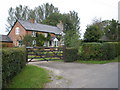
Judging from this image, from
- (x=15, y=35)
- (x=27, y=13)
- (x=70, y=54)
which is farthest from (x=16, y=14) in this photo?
(x=70, y=54)

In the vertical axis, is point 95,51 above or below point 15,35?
below

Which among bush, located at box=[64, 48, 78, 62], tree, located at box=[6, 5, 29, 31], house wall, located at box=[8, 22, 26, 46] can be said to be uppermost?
tree, located at box=[6, 5, 29, 31]

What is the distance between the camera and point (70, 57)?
1101 centimetres

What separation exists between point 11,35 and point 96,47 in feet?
A: 82.0

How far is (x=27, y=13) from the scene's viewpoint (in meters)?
47.9

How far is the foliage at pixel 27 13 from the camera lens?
45281 millimetres

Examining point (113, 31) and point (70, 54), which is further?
point (113, 31)

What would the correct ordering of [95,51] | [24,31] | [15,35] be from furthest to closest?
[15,35] < [24,31] < [95,51]

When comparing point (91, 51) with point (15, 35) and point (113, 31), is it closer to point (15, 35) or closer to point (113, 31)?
point (15, 35)

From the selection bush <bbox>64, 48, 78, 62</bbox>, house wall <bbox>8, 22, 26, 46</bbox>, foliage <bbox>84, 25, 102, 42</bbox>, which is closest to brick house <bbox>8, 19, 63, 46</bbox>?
house wall <bbox>8, 22, 26, 46</bbox>

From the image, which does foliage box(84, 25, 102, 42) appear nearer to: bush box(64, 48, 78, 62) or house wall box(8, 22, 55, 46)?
house wall box(8, 22, 55, 46)

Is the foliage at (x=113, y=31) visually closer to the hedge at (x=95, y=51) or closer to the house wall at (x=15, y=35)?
the hedge at (x=95, y=51)

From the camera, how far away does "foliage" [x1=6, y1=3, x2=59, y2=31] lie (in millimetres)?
45281

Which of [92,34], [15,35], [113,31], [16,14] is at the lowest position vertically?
[15,35]
